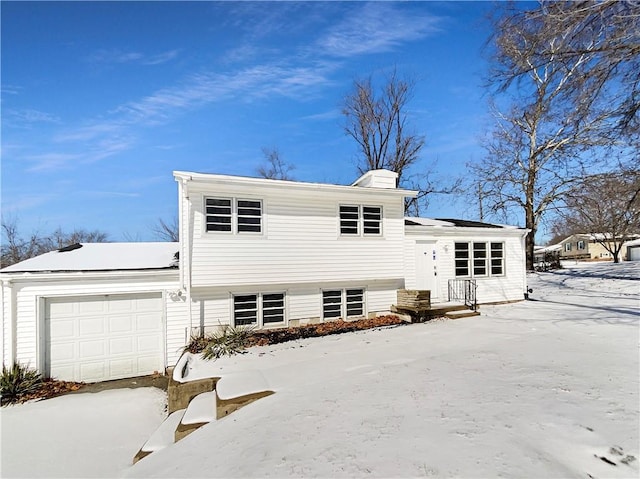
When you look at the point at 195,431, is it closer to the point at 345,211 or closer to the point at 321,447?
the point at 321,447

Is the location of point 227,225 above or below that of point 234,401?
above

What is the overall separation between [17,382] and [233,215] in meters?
6.54

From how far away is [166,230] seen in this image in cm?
2884

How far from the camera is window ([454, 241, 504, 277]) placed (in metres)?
12.5

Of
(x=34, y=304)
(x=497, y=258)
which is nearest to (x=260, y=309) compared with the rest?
(x=34, y=304)

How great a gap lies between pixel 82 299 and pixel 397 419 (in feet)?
29.3

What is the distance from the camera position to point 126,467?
16.0 feet

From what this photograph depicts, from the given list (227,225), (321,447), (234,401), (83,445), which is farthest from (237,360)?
(321,447)

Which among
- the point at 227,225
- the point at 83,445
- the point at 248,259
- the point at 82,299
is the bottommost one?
the point at 83,445

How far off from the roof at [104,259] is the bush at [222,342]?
2.33 metres

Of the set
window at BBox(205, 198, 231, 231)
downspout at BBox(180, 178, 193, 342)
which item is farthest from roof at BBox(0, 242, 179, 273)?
window at BBox(205, 198, 231, 231)

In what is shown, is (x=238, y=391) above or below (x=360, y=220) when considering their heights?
below

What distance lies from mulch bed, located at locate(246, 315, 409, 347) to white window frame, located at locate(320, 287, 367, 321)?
215 millimetres

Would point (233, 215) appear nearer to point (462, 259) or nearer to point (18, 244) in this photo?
point (462, 259)
